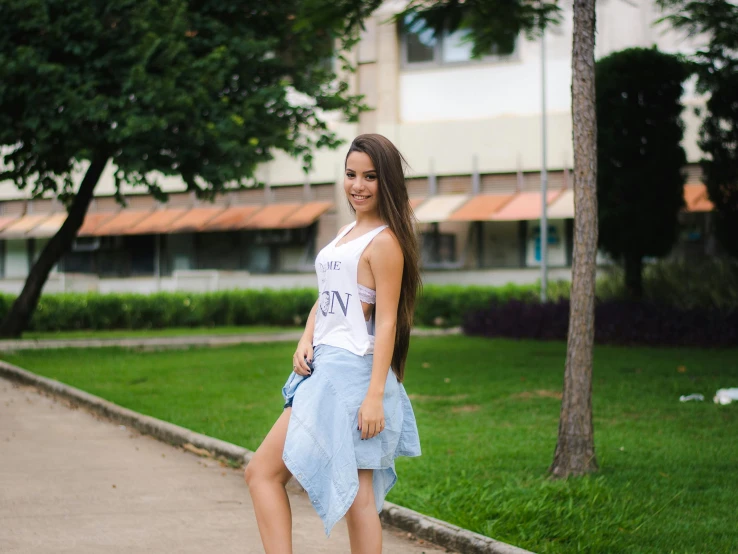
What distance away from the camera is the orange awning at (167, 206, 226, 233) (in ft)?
114

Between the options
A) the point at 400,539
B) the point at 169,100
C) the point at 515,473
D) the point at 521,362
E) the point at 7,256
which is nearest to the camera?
the point at 400,539

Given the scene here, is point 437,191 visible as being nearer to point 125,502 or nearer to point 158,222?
point 158,222

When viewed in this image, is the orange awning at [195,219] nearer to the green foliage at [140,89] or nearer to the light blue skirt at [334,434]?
the green foliage at [140,89]

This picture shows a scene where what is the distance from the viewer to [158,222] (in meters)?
35.5

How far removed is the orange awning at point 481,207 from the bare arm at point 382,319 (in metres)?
26.0

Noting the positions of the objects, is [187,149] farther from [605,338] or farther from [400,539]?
[400,539]

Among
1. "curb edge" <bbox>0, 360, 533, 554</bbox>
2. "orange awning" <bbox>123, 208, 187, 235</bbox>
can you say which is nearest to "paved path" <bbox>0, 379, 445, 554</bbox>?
"curb edge" <bbox>0, 360, 533, 554</bbox>

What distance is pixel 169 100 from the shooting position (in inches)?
684

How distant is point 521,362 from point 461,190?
679 inches

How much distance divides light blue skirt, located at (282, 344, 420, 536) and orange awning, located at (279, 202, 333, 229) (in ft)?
93.9

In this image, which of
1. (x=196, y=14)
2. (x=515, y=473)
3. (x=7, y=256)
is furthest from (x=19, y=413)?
(x=7, y=256)

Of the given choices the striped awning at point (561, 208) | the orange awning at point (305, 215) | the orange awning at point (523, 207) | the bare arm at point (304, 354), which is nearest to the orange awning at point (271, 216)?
the orange awning at point (305, 215)

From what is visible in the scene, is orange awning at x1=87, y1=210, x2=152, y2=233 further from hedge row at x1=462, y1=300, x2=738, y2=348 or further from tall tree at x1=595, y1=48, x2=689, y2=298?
tall tree at x1=595, y1=48, x2=689, y2=298

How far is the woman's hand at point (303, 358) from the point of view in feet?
13.5
